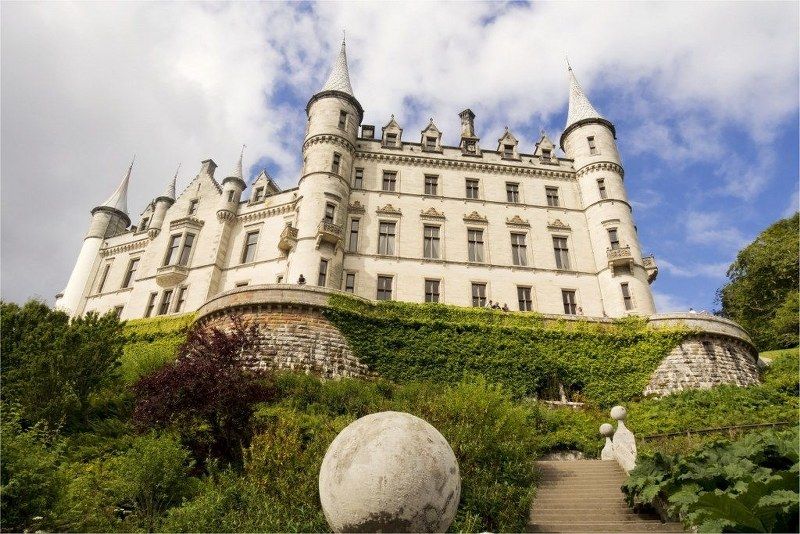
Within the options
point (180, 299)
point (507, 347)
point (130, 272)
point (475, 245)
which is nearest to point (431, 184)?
point (475, 245)

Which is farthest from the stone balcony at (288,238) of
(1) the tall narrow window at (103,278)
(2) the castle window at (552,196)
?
(2) the castle window at (552,196)

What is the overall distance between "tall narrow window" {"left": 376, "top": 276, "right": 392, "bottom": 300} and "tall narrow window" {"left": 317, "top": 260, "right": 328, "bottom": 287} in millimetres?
3462

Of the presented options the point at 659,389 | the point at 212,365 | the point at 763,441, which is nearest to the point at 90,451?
the point at 212,365

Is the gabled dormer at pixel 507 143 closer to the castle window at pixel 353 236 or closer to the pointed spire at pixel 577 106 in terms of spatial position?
the pointed spire at pixel 577 106

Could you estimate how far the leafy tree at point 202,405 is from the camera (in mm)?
14883

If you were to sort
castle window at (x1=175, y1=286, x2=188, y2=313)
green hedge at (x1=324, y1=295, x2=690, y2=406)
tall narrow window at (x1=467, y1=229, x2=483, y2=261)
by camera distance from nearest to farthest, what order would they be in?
1. green hedge at (x1=324, y1=295, x2=690, y2=406)
2. tall narrow window at (x1=467, y1=229, x2=483, y2=261)
3. castle window at (x1=175, y1=286, x2=188, y2=313)

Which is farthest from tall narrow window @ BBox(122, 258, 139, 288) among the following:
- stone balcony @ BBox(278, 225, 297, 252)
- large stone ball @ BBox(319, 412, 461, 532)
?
large stone ball @ BBox(319, 412, 461, 532)

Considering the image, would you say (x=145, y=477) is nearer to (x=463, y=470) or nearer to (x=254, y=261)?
(x=463, y=470)

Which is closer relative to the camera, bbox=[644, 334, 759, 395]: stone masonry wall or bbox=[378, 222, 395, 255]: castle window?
bbox=[644, 334, 759, 395]: stone masonry wall

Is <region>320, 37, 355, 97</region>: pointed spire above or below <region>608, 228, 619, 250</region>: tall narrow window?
above

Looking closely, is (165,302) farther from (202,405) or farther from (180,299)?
(202,405)

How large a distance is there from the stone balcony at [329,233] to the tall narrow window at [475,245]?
889 cm

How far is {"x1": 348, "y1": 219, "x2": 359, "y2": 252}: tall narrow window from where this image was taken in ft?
104

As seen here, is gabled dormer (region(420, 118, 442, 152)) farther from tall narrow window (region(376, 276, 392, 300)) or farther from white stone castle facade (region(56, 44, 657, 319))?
tall narrow window (region(376, 276, 392, 300))
